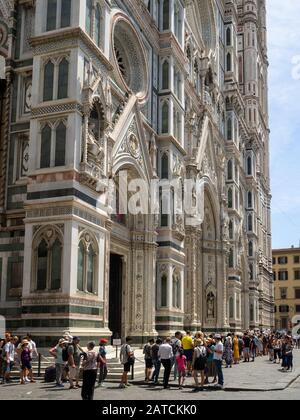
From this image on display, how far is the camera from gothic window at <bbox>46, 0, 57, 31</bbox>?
21250 mm

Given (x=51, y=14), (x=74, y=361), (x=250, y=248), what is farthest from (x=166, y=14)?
(x=250, y=248)

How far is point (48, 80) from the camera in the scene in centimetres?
2095

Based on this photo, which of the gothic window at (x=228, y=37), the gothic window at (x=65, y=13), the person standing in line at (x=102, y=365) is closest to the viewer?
the person standing in line at (x=102, y=365)

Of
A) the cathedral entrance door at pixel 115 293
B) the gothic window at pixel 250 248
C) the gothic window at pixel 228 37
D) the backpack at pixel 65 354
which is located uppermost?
the gothic window at pixel 228 37

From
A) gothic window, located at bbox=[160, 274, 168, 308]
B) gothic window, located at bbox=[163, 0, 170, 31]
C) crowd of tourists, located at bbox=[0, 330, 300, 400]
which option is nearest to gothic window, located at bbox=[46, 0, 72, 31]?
crowd of tourists, located at bbox=[0, 330, 300, 400]

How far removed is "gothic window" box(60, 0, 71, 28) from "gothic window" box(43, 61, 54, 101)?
145 centimetres

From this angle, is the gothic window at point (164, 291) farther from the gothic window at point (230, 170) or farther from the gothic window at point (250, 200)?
the gothic window at point (250, 200)

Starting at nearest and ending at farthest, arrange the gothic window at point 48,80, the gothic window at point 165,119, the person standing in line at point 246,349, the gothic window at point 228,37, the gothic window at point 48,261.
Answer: the gothic window at point 48,261, the gothic window at point 48,80, the gothic window at point 165,119, the person standing in line at point 246,349, the gothic window at point 228,37

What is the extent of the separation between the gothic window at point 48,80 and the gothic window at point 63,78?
1.05 ft

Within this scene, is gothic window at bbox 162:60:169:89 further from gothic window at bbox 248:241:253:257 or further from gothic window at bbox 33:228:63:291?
gothic window at bbox 248:241:253:257

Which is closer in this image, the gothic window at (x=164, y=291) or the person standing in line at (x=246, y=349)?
the gothic window at (x=164, y=291)

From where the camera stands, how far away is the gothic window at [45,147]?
66.3 ft

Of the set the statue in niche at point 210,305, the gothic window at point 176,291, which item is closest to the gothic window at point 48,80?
the gothic window at point 176,291
